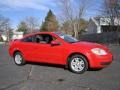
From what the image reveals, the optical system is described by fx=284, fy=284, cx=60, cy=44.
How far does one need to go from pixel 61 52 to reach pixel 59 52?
0.31 feet

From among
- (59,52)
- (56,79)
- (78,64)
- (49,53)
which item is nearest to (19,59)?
(49,53)

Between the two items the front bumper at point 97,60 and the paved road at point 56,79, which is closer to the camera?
the paved road at point 56,79

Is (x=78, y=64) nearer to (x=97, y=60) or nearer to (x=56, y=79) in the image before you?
(x=97, y=60)

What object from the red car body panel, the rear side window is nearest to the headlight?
the red car body panel

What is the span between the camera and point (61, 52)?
10305 millimetres

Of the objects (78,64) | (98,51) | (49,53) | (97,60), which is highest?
(98,51)

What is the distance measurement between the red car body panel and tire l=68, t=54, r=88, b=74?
0.14 metres

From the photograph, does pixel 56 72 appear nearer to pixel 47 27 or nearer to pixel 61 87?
pixel 61 87

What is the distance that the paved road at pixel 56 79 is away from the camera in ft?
25.1

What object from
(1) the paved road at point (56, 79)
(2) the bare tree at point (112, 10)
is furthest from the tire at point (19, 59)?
(2) the bare tree at point (112, 10)

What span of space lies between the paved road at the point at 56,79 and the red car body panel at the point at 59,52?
1.23ft

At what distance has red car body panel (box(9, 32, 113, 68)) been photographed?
9672 millimetres

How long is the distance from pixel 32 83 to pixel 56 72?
6.49 ft

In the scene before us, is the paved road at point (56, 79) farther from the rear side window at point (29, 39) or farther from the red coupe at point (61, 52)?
the rear side window at point (29, 39)
